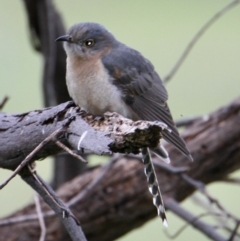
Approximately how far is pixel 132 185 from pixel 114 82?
0.86 m

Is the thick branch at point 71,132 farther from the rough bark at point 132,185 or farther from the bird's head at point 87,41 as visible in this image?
the rough bark at point 132,185

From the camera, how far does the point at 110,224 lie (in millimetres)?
5027

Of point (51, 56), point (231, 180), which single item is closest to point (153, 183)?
point (231, 180)

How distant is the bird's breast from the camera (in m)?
4.35

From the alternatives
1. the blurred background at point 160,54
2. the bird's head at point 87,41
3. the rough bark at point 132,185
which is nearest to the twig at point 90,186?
the rough bark at point 132,185

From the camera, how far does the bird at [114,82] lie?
172 inches

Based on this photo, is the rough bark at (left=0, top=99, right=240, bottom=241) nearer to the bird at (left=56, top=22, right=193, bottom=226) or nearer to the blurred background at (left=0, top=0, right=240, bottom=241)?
the bird at (left=56, top=22, right=193, bottom=226)

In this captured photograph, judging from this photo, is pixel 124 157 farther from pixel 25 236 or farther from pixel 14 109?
pixel 14 109

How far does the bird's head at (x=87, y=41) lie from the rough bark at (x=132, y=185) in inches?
32.2

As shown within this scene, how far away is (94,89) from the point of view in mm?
4426

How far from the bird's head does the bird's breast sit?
101 mm

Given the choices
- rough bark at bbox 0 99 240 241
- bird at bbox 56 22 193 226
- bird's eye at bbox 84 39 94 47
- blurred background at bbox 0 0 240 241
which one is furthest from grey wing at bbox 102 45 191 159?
blurred background at bbox 0 0 240 241

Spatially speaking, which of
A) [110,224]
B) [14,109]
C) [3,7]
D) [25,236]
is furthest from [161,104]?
[3,7]

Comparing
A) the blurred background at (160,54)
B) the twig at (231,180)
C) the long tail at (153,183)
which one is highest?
the long tail at (153,183)
